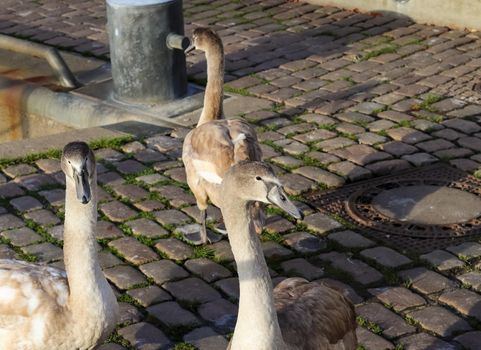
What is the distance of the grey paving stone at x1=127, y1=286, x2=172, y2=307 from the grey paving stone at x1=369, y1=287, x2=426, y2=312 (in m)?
1.37

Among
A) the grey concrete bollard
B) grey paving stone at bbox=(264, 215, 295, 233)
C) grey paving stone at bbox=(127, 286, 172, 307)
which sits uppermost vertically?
the grey concrete bollard

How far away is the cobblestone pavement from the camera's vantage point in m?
6.25

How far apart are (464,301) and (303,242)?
1.34 meters

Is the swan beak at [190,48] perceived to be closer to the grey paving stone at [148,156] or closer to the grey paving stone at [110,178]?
the grey paving stone at [148,156]

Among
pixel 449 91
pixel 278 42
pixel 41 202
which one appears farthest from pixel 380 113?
pixel 41 202

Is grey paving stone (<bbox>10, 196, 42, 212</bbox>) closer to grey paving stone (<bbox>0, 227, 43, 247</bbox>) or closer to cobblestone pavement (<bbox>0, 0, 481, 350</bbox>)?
cobblestone pavement (<bbox>0, 0, 481, 350</bbox>)

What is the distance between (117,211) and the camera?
303 inches

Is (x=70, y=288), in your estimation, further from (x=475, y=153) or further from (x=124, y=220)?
(x=475, y=153)

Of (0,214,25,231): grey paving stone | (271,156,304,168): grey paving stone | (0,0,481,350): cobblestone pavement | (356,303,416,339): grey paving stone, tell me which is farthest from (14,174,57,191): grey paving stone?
(356,303,416,339): grey paving stone

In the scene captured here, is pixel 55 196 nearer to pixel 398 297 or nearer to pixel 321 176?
pixel 321 176

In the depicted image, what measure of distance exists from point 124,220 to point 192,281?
1.14 metres

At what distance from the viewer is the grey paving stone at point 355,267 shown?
21.7 feet

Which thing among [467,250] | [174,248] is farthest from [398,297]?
[174,248]

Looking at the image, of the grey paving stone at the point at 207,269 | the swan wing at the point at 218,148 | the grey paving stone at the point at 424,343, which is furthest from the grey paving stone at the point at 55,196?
the grey paving stone at the point at 424,343
